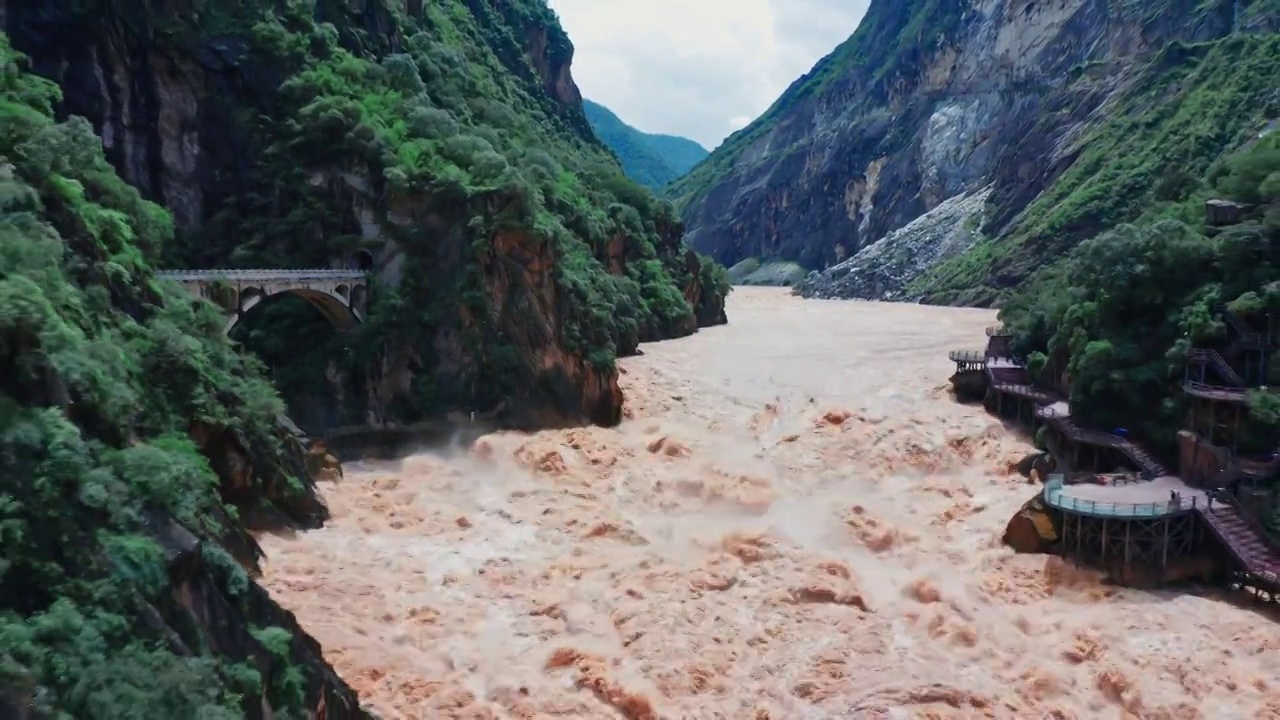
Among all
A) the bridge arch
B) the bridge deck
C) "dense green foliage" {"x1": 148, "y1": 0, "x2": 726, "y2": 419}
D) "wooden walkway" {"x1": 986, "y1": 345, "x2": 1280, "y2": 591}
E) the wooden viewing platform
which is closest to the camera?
"wooden walkway" {"x1": 986, "y1": 345, "x2": 1280, "y2": 591}

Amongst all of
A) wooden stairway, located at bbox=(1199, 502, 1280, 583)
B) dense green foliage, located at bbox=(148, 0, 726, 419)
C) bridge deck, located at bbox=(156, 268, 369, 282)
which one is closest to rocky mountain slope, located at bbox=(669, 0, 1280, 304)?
wooden stairway, located at bbox=(1199, 502, 1280, 583)

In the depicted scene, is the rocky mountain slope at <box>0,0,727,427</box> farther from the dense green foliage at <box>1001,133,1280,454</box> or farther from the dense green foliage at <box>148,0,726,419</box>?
the dense green foliage at <box>1001,133,1280,454</box>

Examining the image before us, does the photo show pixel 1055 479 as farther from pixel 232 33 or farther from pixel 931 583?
pixel 232 33

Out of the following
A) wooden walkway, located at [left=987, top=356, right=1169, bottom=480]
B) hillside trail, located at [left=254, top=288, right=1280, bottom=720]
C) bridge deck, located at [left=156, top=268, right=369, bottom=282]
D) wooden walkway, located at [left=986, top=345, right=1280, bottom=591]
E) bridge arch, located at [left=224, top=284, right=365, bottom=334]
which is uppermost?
bridge deck, located at [left=156, top=268, right=369, bottom=282]

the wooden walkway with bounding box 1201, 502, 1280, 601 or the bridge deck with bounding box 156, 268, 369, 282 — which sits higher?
the bridge deck with bounding box 156, 268, 369, 282

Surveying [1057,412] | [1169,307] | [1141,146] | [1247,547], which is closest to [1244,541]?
[1247,547]

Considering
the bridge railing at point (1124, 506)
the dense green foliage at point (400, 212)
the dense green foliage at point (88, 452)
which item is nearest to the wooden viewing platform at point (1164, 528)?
the bridge railing at point (1124, 506)

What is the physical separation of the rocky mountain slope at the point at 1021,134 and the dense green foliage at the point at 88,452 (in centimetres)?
6401

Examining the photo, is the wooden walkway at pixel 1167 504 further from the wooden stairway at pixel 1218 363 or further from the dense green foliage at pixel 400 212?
the dense green foliage at pixel 400 212

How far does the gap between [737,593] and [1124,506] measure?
1263cm

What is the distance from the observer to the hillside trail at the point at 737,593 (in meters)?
23.1

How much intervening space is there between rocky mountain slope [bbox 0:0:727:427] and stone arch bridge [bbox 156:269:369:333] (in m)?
0.89

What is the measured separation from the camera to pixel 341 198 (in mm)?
49000

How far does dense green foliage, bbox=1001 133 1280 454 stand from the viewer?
3391cm
